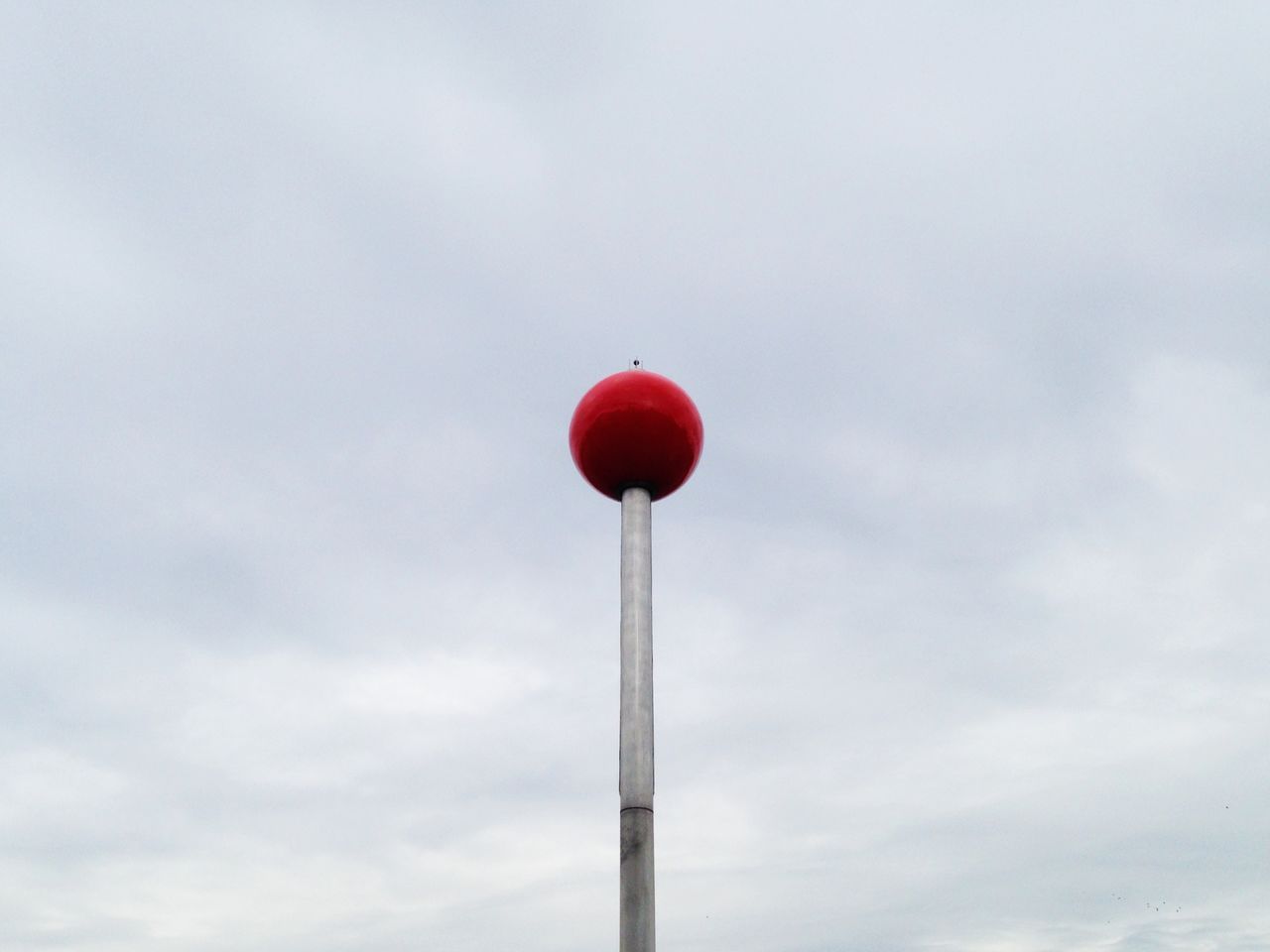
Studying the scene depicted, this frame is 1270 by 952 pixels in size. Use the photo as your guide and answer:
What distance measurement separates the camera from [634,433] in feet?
46.5

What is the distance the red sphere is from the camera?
1423cm

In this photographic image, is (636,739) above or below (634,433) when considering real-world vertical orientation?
below

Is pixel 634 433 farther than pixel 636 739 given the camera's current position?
Yes

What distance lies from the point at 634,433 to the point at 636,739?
12.1 ft

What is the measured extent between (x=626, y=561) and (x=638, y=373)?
Answer: 2.40 m

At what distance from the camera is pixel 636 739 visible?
12.8 m

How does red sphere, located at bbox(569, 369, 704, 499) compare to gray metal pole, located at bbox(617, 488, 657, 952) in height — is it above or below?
above

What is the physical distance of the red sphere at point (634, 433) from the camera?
14.2 metres

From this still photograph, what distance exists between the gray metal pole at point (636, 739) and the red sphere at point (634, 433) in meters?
0.55

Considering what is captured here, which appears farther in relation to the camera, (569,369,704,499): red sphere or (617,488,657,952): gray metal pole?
(569,369,704,499): red sphere

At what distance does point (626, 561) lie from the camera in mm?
13859

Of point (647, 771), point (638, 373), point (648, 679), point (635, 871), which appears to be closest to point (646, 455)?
point (638, 373)

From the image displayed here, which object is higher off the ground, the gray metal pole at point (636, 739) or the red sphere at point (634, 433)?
the red sphere at point (634, 433)

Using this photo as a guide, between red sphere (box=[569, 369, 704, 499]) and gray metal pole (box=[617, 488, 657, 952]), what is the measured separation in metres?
0.55
